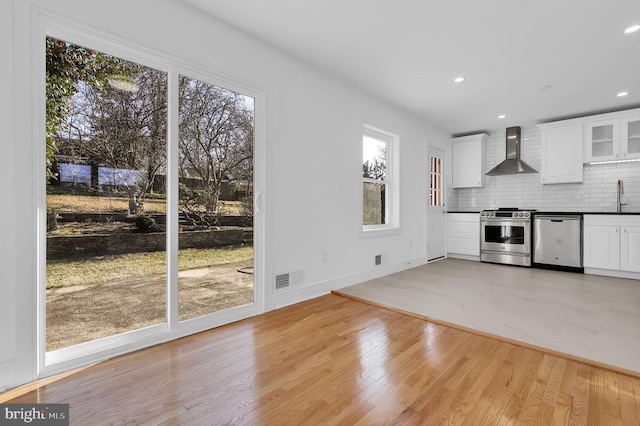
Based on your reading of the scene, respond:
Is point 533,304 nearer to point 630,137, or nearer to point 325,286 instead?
point 325,286

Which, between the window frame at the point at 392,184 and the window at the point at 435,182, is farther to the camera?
the window at the point at 435,182

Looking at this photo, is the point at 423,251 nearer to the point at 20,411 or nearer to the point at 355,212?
the point at 355,212

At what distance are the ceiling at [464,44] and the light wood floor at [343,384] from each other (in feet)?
8.44

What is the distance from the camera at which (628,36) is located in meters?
2.80

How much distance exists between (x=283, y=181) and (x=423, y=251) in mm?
3406

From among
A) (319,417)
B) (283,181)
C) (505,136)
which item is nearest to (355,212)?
(283,181)

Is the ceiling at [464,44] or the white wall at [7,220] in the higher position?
the ceiling at [464,44]

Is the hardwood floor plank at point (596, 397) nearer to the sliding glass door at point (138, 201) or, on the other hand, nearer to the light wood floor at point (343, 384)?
the light wood floor at point (343, 384)

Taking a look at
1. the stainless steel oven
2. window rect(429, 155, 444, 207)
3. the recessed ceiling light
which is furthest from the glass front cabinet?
the recessed ceiling light

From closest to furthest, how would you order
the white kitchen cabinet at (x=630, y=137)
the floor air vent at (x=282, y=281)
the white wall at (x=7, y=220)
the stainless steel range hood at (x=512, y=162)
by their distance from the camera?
the white wall at (x=7, y=220) < the floor air vent at (x=282, y=281) < the white kitchen cabinet at (x=630, y=137) < the stainless steel range hood at (x=512, y=162)

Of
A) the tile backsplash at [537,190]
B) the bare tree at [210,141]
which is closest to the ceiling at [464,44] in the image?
the bare tree at [210,141]

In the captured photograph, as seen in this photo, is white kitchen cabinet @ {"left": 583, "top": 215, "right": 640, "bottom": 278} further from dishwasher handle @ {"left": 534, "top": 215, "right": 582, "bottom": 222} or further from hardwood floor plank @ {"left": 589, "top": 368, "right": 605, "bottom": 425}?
hardwood floor plank @ {"left": 589, "top": 368, "right": 605, "bottom": 425}

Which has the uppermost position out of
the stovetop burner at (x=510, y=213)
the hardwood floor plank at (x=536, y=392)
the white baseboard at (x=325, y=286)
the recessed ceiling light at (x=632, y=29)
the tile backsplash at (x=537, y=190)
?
the recessed ceiling light at (x=632, y=29)

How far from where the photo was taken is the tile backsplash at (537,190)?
4977mm
